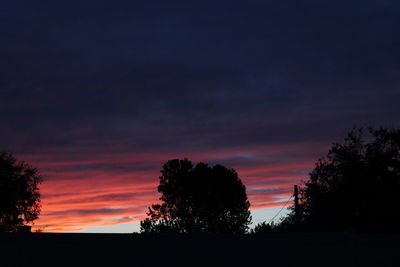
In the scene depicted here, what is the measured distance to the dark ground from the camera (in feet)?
35.4

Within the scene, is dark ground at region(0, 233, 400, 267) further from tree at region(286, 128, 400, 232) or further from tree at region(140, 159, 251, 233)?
tree at region(140, 159, 251, 233)

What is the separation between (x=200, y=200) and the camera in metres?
83.0

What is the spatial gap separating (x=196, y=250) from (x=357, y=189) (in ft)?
133

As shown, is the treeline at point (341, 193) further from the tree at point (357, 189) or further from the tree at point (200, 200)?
the tree at point (200, 200)

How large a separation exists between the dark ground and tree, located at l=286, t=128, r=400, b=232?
3261 cm

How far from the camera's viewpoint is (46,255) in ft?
35.4

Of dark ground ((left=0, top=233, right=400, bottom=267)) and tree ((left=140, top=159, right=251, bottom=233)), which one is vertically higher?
tree ((left=140, top=159, right=251, bottom=233))

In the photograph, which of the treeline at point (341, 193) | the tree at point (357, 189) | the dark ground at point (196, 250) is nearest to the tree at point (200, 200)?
the treeline at point (341, 193)

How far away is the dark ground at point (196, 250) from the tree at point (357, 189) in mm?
32615

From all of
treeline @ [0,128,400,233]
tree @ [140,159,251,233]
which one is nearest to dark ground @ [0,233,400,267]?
treeline @ [0,128,400,233]

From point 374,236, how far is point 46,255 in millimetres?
11660

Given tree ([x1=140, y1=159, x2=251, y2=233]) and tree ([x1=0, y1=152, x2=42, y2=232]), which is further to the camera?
tree ([x1=140, y1=159, x2=251, y2=233])

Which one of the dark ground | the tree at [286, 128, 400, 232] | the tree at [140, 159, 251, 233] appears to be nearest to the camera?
the dark ground

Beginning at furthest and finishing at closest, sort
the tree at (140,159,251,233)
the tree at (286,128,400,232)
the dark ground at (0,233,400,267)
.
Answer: the tree at (140,159,251,233)
the tree at (286,128,400,232)
the dark ground at (0,233,400,267)
